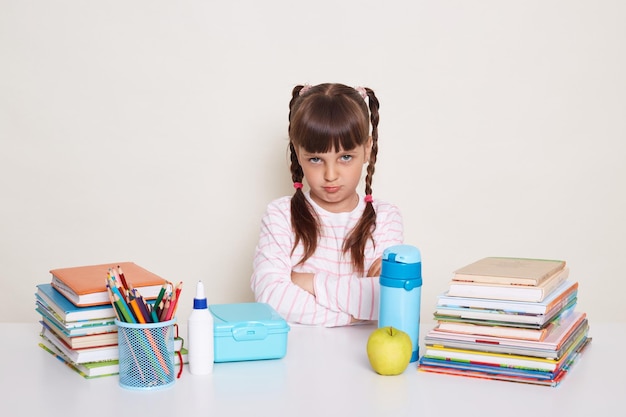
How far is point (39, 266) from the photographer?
2.71m

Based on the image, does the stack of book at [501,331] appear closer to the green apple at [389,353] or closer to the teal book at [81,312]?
the green apple at [389,353]

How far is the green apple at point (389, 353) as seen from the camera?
1.29 m

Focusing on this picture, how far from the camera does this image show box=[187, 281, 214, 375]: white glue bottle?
1.30m

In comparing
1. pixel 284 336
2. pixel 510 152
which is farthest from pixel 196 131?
pixel 284 336

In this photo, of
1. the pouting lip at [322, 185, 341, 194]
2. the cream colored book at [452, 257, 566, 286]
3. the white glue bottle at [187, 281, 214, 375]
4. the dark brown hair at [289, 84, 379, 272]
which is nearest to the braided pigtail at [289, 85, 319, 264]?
the dark brown hair at [289, 84, 379, 272]

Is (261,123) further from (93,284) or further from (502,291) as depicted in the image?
(502,291)

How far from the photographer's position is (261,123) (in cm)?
267

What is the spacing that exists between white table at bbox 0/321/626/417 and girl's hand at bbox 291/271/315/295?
449 mm

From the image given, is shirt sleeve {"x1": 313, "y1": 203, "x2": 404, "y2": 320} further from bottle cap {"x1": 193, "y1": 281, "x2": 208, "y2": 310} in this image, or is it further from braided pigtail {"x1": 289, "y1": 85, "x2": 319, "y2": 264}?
bottle cap {"x1": 193, "y1": 281, "x2": 208, "y2": 310}

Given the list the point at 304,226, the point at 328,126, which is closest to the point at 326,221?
the point at 304,226

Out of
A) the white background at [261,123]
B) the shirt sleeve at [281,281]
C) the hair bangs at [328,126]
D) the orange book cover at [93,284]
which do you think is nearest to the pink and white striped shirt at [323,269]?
the shirt sleeve at [281,281]

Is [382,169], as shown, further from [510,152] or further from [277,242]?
[277,242]

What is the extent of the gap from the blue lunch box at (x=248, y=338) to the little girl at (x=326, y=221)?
0.38 meters

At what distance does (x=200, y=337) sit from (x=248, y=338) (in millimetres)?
110
